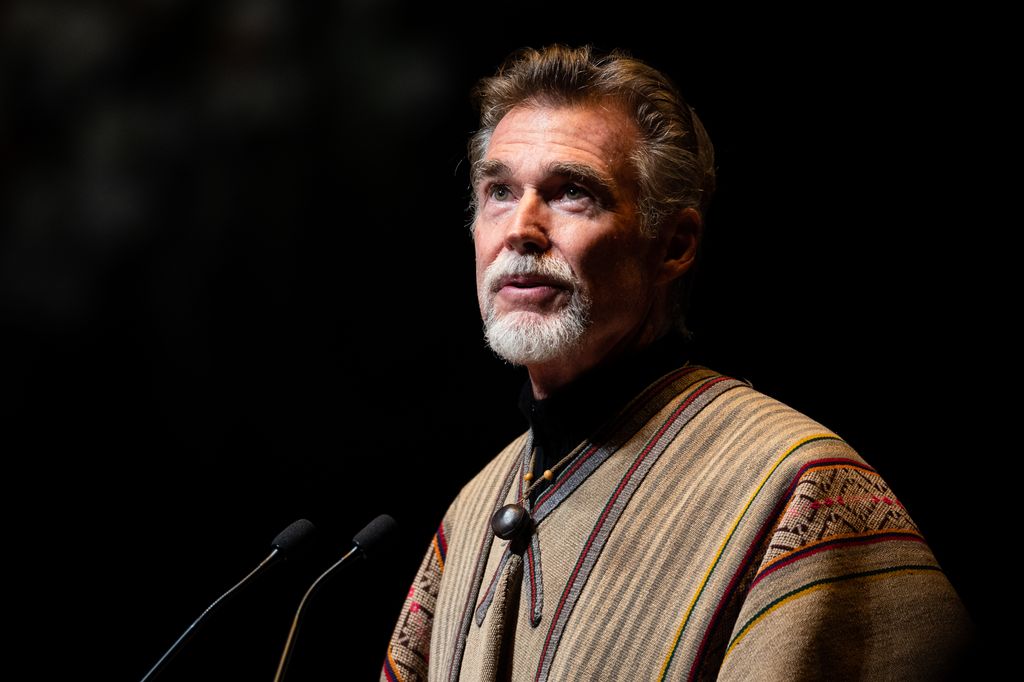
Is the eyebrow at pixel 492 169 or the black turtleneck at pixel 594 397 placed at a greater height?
the eyebrow at pixel 492 169

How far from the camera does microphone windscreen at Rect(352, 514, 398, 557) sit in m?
1.49

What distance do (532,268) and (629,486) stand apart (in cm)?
39

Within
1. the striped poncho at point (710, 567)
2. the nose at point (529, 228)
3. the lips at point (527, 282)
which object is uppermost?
the nose at point (529, 228)

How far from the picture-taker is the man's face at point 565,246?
1.58 m

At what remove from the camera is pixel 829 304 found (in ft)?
6.49

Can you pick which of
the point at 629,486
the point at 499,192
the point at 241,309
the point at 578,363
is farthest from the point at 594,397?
the point at 241,309

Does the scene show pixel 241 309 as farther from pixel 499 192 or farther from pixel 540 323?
pixel 540 323

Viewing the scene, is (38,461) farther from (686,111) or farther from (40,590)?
(686,111)

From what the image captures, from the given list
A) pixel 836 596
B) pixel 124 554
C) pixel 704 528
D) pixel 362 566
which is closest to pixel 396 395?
pixel 362 566

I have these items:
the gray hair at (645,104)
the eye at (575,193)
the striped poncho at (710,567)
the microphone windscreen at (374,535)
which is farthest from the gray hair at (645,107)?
the microphone windscreen at (374,535)

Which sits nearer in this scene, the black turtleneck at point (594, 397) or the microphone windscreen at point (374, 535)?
the microphone windscreen at point (374, 535)

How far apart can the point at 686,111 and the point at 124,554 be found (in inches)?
64.4

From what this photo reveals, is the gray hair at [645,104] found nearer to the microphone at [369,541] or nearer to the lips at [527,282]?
the lips at [527,282]

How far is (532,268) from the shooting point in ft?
5.20
